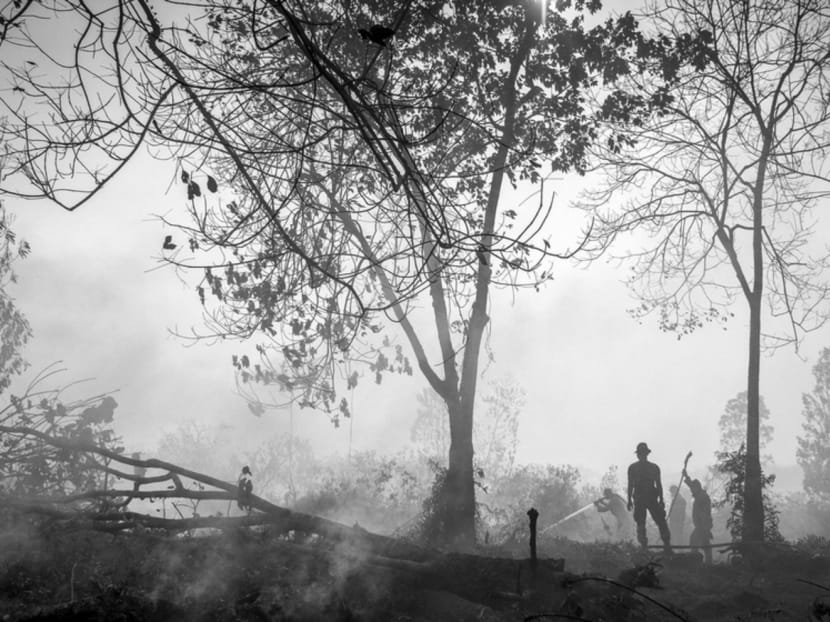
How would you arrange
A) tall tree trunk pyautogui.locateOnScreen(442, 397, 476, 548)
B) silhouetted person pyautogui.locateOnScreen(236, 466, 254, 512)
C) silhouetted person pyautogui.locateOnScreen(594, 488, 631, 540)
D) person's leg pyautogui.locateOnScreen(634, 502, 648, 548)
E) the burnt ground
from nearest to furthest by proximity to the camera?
1. the burnt ground
2. silhouetted person pyautogui.locateOnScreen(236, 466, 254, 512)
3. tall tree trunk pyautogui.locateOnScreen(442, 397, 476, 548)
4. person's leg pyautogui.locateOnScreen(634, 502, 648, 548)
5. silhouetted person pyautogui.locateOnScreen(594, 488, 631, 540)

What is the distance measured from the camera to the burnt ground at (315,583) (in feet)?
17.5

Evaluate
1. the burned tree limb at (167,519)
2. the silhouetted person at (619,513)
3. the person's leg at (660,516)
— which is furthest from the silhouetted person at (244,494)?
the silhouetted person at (619,513)

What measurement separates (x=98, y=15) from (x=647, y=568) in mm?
6260

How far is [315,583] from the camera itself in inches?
231

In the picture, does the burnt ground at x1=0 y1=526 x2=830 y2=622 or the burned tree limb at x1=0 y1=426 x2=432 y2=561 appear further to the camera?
the burned tree limb at x1=0 y1=426 x2=432 y2=561

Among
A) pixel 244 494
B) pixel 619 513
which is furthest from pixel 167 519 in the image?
pixel 619 513

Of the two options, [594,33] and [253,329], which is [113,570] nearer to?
[253,329]

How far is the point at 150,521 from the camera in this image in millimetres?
6676

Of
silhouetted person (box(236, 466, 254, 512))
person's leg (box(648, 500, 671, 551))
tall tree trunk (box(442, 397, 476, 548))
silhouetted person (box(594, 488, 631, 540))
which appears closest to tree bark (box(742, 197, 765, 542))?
person's leg (box(648, 500, 671, 551))

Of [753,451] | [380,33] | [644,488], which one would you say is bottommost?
[644,488]

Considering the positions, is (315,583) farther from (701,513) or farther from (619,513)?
(619,513)

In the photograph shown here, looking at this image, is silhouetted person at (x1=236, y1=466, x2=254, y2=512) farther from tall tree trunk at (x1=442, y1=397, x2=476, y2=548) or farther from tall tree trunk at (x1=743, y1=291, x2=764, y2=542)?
tall tree trunk at (x1=743, y1=291, x2=764, y2=542)

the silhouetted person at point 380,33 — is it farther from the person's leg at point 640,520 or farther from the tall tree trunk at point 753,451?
the tall tree trunk at point 753,451

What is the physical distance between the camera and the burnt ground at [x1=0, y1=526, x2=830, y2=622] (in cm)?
534
